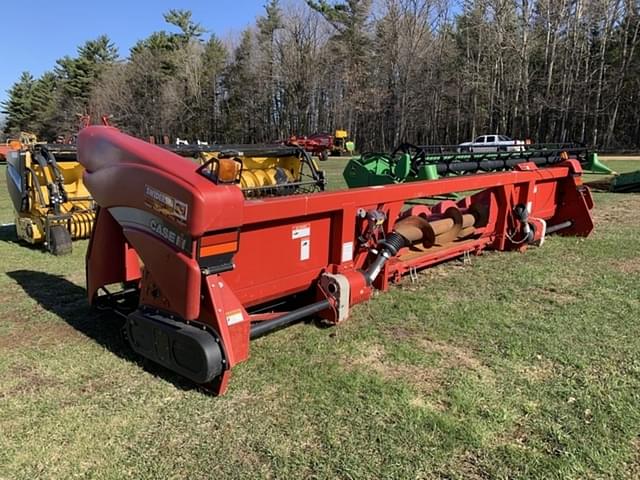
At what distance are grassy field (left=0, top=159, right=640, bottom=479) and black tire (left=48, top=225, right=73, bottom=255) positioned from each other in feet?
5.53

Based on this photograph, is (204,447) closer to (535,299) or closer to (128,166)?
(128,166)

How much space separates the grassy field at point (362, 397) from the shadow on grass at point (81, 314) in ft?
0.07

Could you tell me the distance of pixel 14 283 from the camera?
485 cm

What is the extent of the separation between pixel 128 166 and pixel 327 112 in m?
45.7

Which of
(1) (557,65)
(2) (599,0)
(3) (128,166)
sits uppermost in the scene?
(2) (599,0)

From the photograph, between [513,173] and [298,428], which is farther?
[513,173]

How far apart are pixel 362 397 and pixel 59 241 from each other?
177 inches

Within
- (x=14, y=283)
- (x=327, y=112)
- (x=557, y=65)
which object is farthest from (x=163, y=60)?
(x=14, y=283)

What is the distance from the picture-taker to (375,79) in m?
40.8

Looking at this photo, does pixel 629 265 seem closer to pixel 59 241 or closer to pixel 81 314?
pixel 81 314

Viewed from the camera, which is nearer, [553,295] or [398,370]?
[398,370]

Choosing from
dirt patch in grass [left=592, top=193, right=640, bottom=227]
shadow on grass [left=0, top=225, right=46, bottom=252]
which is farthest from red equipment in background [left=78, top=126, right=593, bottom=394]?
dirt patch in grass [left=592, top=193, right=640, bottom=227]

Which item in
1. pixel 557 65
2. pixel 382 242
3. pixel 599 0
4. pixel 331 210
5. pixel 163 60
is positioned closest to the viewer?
pixel 331 210

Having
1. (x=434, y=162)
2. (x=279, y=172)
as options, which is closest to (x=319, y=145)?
(x=434, y=162)
